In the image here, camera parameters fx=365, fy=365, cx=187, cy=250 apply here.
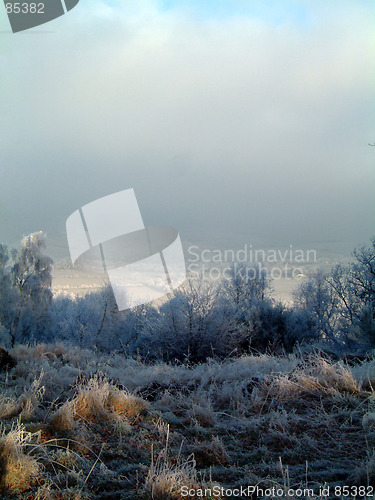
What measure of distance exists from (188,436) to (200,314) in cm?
1367

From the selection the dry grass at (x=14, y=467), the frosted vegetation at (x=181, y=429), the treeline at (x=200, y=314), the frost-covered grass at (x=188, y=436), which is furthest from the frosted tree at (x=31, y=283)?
the dry grass at (x=14, y=467)

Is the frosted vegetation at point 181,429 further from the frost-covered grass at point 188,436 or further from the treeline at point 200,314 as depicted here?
the treeline at point 200,314

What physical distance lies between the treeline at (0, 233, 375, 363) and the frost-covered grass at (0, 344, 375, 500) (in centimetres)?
1202

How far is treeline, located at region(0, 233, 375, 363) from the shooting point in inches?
690

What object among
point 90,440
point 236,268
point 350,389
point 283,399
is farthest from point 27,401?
point 236,268

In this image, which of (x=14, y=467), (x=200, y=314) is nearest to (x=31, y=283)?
(x=200, y=314)

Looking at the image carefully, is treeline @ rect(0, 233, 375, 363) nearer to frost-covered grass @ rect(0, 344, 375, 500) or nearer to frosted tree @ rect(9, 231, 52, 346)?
frosted tree @ rect(9, 231, 52, 346)

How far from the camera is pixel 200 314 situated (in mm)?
17234

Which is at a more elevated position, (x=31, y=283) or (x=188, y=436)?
(x=188, y=436)

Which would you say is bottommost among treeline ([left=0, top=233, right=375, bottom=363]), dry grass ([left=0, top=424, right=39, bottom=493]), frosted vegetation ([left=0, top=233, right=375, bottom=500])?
treeline ([left=0, top=233, right=375, bottom=363])

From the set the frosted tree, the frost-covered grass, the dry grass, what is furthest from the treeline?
the dry grass

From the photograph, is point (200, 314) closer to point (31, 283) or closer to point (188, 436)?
point (188, 436)

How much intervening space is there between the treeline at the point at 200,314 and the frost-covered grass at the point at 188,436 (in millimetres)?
12017

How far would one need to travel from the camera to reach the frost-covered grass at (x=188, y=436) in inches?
105
